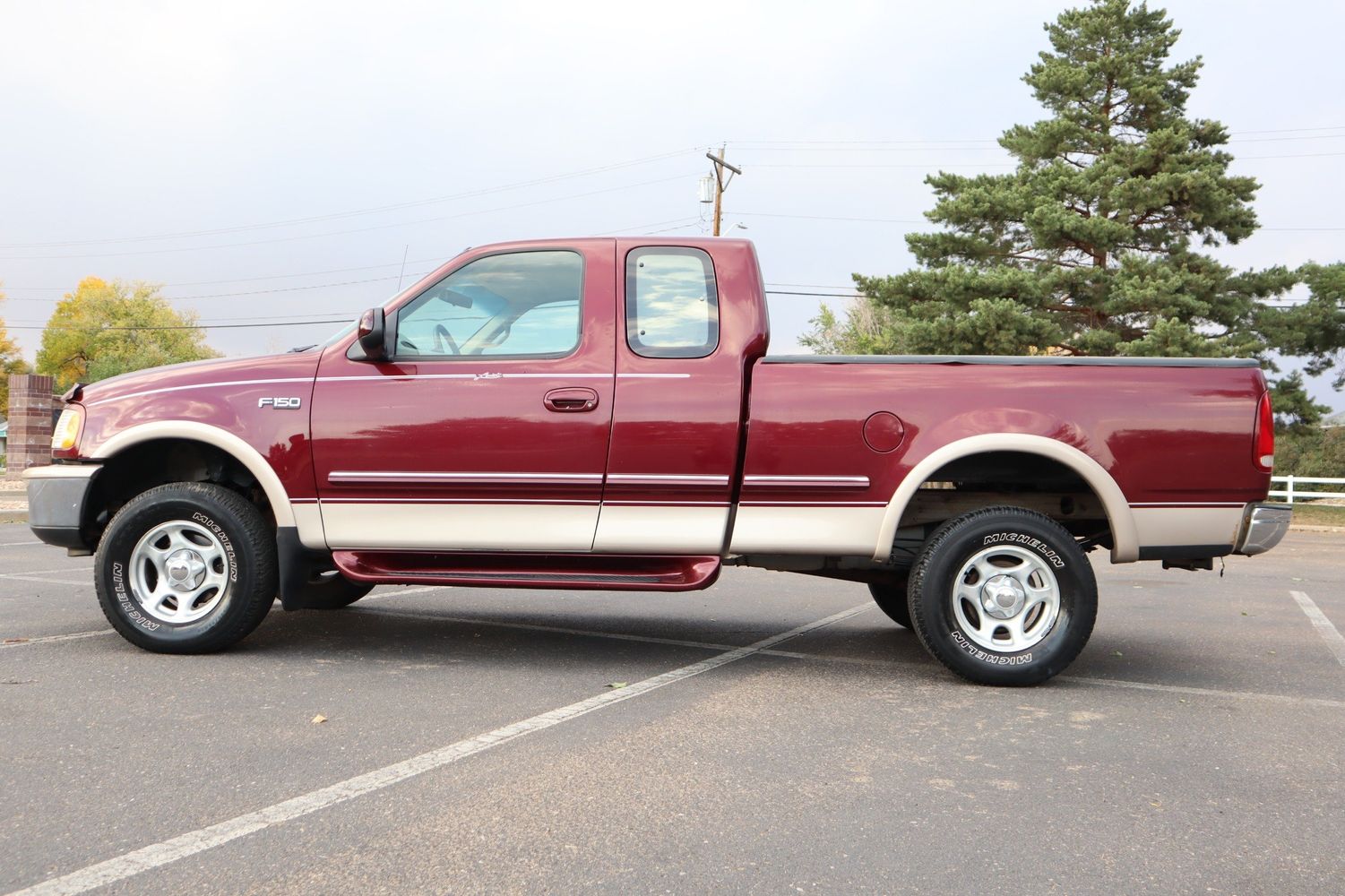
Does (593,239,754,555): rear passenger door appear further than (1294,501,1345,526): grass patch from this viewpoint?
No

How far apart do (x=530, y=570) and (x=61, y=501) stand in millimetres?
2429

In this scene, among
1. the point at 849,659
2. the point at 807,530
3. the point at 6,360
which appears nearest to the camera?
the point at 807,530

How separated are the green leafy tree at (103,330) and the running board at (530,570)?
8464cm

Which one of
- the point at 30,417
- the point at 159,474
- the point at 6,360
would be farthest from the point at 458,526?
the point at 6,360

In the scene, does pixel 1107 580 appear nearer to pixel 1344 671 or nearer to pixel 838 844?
pixel 1344 671

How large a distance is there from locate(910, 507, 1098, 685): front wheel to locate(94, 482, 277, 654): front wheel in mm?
3234

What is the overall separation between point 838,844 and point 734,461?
2.44 metres

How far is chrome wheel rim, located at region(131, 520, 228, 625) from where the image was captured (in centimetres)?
563

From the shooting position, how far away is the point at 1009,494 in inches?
228

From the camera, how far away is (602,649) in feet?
20.2

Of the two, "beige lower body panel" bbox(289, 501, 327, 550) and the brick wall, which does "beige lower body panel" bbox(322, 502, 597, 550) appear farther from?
the brick wall

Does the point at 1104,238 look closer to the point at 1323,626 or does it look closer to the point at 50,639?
the point at 1323,626

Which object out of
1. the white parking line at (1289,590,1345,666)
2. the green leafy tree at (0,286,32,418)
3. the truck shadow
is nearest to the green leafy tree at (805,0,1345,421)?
the white parking line at (1289,590,1345,666)

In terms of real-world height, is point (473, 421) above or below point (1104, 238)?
below
